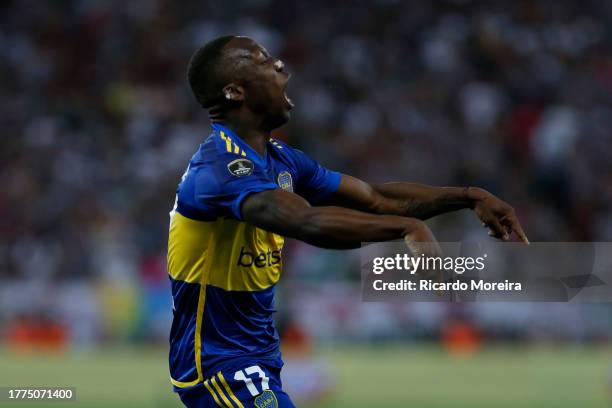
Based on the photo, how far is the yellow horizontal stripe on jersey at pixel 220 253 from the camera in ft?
15.0

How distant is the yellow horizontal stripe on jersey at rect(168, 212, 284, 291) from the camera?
4.56 m

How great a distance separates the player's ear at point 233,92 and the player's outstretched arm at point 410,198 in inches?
30.9

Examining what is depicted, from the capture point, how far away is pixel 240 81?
15.2 feet

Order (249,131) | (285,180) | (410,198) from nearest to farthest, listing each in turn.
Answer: (249,131) < (285,180) < (410,198)

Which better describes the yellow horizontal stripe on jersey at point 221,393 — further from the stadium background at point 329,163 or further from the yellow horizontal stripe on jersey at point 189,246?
the stadium background at point 329,163

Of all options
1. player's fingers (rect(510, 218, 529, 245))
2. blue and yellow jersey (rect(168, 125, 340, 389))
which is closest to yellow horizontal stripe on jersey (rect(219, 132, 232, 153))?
blue and yellow jersey (rect(168, 125, 340, 389))

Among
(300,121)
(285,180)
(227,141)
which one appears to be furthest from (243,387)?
(300,121)

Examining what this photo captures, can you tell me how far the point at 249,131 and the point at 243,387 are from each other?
1.04 m

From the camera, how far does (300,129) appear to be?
16109mm

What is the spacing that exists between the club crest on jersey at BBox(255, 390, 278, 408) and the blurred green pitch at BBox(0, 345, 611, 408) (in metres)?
4.97

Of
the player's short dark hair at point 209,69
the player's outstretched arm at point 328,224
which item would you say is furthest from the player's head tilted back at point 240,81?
the player's outstretched arm at point 328,224

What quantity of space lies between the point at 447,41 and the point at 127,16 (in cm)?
524

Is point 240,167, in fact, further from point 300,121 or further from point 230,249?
point 300,121

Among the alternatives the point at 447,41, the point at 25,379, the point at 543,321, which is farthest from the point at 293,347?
the point at 447,41
